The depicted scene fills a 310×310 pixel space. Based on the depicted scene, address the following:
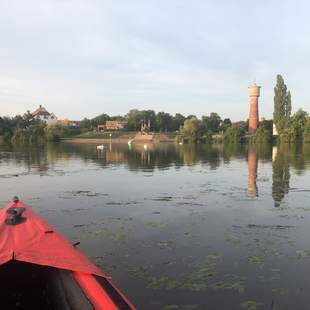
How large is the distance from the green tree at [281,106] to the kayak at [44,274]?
298 feet

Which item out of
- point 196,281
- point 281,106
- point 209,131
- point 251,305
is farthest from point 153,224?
point 209,131

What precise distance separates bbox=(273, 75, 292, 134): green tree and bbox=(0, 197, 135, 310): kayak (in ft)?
298

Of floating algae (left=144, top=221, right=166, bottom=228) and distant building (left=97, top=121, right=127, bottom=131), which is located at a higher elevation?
distant building (left=97, top=121, right=127, bottom=131)

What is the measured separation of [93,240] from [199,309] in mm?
4666

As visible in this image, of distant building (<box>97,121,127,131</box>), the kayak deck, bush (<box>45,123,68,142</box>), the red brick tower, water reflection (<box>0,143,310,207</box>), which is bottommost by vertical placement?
water reflection (<box>0,143,310,207</box>)

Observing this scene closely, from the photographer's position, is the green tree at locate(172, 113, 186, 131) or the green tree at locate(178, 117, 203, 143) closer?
the green tree at locate(178, 117, 203, 143)

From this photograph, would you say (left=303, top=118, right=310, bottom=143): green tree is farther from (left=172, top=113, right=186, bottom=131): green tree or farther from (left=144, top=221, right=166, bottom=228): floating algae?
(left=172, top=113, right=186, bottom=131): green tree

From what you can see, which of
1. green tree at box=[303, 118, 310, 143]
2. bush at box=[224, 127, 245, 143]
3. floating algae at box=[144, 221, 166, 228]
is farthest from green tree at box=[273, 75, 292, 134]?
floating algae at box=[144, 221, 166, 228]

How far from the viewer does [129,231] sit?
436 inches

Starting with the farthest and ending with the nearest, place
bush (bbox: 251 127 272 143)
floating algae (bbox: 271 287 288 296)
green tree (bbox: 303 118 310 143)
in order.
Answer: bush (bbox: 251 127 272 143), green tree (bbox: 303 118 310 143), floating algae (bbox: 271 287 288 296)

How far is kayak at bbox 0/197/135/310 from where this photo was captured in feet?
14.4

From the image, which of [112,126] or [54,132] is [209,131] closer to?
[54,132]

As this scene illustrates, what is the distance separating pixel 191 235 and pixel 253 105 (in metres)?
114

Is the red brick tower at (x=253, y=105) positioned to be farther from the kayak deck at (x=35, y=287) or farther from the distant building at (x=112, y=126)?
the kayak deck at (x=35, y=287)
